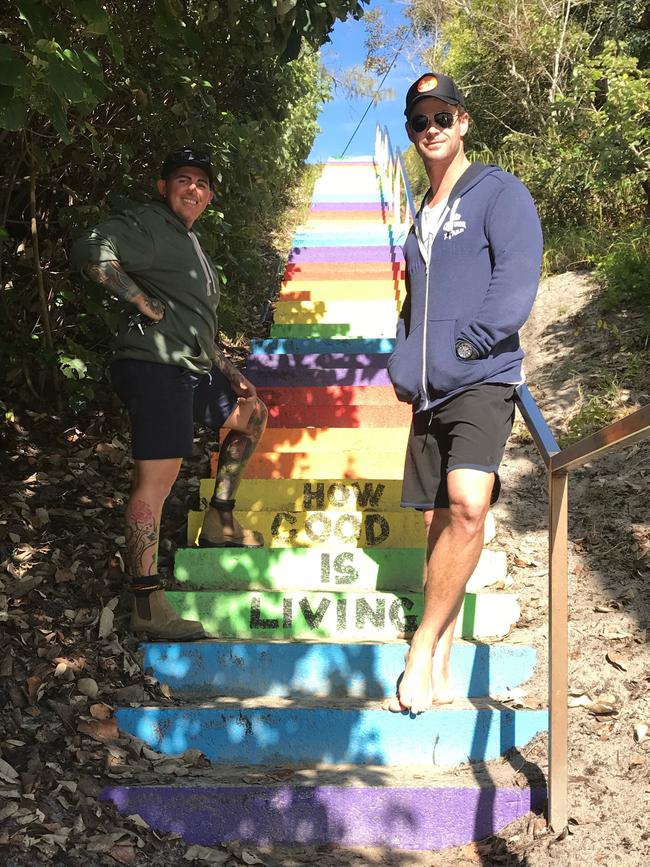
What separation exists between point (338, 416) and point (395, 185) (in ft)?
19.7

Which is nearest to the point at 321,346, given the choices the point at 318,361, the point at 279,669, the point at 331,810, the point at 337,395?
the point at 318,361

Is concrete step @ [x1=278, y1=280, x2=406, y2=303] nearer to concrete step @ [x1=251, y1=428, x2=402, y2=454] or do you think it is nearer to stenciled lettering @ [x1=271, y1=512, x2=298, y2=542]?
concrete step @ [x1=251, y1=428, x2=402, y2=454]

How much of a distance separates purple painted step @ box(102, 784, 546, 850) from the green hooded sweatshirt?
1.55 metres

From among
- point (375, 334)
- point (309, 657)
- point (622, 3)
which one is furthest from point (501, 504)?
point (622, 3)

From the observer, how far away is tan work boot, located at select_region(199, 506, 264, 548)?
407 cm

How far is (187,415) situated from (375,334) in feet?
14.6

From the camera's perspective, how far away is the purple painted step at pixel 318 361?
21.3 ft

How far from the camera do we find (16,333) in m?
4.81

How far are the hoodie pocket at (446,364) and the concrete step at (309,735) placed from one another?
112 cm

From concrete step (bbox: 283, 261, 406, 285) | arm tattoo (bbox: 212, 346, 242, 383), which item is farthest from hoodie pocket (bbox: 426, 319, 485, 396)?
concrete step (bbox: 283, 261, 406, 285)

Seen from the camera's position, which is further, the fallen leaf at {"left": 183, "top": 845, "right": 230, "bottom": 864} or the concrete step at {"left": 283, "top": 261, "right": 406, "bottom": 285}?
the concrete step at {"left": 283, "top": 261, "right": 406, "bottom": 285}

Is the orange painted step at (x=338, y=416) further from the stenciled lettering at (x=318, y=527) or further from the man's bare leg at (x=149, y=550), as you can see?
the man's bare leg at (x=149, y=550)

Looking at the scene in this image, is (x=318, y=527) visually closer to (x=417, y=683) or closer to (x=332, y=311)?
(x=417, y=683)

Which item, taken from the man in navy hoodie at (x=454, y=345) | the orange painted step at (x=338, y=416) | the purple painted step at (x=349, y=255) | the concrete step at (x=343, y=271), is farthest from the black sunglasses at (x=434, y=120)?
the purple painted step at (x=349, y=255)
